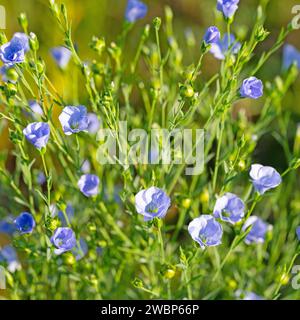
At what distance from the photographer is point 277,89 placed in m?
1.46

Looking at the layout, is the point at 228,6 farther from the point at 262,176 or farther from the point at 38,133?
the point at 38,133

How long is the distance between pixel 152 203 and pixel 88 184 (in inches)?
8.7

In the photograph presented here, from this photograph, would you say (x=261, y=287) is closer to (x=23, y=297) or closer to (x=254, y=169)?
(x=254, y=169)

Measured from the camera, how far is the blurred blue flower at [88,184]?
128 centimetres

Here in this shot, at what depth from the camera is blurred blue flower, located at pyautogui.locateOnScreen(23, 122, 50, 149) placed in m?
1.14

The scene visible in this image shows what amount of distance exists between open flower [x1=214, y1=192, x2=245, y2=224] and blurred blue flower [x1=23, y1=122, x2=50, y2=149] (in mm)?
375

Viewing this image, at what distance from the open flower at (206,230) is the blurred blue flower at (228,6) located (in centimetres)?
44

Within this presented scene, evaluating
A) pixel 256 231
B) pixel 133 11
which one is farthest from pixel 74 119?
pixel 256 231

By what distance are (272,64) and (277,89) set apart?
40.7 inches

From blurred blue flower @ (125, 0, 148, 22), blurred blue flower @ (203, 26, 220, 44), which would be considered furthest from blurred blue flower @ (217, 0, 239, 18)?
blurred blue flower @ (125, 0, 148, 22)

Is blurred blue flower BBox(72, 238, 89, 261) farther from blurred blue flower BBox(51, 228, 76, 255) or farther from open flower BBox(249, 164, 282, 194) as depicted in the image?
open flower BBox(249, 164, 282, 194)

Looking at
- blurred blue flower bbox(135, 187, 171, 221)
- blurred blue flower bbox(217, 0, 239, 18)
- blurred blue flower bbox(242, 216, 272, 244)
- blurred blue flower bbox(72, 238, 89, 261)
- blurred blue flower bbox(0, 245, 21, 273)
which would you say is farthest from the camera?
blurred blue flower bbox(0, 245, 21, 273)

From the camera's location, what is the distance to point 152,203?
3.68 ft
